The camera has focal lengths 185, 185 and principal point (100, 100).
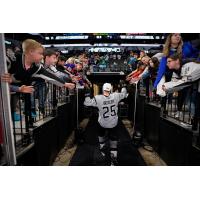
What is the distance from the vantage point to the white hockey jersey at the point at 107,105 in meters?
1.95

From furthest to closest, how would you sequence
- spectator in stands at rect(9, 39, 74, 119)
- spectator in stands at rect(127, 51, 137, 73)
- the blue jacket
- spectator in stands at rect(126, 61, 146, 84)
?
1. spectator in stands at rect(126, 61, 146, 84)
2. spectator in stands at rect(127, 51, 137, 73)
3. the blue jacket
4. spectator in stands at rect(9, 39, 74, 119)

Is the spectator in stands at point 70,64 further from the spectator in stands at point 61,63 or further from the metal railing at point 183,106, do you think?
the metal railing at point 183,106

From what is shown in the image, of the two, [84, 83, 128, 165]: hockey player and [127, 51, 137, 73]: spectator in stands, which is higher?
[127, 51, 137, 73]: spectator in stands

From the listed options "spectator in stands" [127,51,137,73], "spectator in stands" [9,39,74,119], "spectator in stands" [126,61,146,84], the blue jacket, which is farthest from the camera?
"spectator in stands" [126,61,146,84]

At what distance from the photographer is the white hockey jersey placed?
195cm

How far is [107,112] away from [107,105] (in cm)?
9

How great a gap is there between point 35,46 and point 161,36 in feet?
3.43

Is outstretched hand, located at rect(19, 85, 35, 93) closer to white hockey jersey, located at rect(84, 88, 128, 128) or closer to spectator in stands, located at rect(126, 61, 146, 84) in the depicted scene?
white hockey jersey, located at rect(84, 88, 128, 128)

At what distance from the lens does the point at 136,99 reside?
265cm

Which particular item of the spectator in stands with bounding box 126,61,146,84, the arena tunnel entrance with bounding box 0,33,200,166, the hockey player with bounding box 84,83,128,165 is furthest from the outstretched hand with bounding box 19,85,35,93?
the spectator in stands with bounding box 126,61,146,84

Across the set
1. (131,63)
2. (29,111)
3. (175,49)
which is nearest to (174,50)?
(175,49)

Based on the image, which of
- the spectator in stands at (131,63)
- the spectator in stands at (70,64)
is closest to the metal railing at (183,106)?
the spectator in stands at (131,63)

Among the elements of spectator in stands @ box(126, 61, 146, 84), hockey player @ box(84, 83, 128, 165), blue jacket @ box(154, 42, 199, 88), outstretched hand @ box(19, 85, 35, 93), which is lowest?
hockey player @ box(84, 83, 128, 165)
